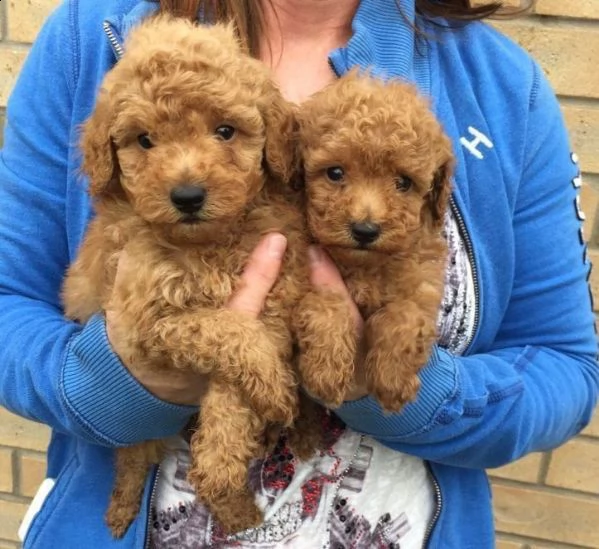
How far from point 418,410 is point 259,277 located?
0.51m

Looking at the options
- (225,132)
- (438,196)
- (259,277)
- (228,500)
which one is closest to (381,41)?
(438,196)

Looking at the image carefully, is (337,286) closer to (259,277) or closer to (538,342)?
(259,277)

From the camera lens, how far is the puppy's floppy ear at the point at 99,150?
6.00ft

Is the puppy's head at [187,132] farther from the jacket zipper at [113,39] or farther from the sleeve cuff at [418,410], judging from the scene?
the sleeve cuff at [418,410]

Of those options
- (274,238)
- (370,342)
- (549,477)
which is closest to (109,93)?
(274,238)

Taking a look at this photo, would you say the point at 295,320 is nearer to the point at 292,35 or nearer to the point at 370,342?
the point at 370,342

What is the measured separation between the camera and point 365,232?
172 cm

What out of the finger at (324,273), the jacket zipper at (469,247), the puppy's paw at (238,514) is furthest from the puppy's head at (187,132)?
the puppy's paw at (238,514)

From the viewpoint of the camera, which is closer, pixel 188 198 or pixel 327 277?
pixel 188 198

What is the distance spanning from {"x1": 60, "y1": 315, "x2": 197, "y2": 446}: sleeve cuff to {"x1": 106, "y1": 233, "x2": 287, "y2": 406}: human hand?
0.7 inches

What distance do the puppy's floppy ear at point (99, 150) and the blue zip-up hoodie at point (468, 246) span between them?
0.57 feet

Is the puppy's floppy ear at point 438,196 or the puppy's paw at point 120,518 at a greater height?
the puppy's floppy ear at point 438,196

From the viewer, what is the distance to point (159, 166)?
5.63ft

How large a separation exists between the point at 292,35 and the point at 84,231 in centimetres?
85
